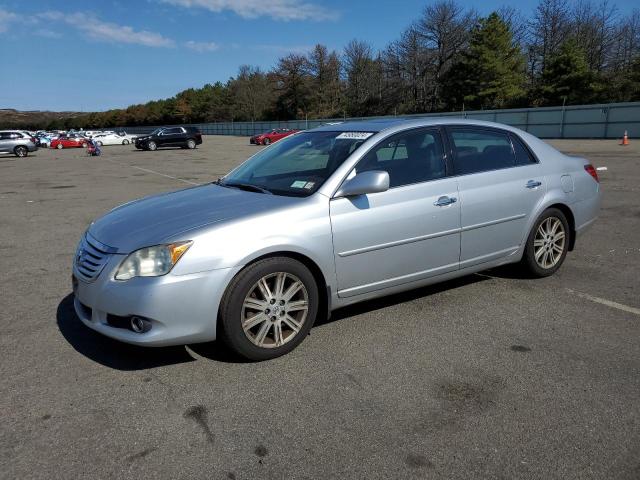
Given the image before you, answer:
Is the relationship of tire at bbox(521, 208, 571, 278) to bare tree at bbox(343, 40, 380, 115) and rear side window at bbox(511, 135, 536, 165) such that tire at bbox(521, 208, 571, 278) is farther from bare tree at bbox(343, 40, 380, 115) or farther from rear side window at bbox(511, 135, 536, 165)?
bare tree at bbox(343, 40, 380, 115)

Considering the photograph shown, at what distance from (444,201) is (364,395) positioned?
1.82 m

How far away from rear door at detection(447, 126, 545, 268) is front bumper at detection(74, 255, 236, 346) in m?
2.17

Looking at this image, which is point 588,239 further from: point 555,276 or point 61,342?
point 61,342

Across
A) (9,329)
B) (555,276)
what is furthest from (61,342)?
(555,276)

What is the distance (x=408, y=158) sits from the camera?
13.9 feet

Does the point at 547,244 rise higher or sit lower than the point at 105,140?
higher

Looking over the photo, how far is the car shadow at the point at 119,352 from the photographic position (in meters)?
3.54

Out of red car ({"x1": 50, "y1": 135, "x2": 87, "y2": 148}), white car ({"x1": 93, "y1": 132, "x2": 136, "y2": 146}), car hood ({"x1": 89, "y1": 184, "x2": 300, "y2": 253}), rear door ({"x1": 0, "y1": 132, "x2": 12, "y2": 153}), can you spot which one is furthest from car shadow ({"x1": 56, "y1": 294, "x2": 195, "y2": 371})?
white car ({"x1": 93, "y1": 132, "x2": 136, "y2": 146})

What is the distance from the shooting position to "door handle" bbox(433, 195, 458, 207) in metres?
4.17

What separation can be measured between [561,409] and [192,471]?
1984 mm

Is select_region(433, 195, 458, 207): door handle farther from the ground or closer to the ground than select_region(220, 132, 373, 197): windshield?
closer to the ground

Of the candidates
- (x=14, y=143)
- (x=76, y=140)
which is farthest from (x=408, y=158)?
(x=76, y=140)

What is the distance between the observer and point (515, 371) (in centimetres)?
332

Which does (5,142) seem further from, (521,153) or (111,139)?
(521,153)
